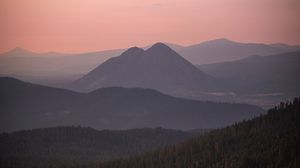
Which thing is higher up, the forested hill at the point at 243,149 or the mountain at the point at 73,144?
the forested hill at the point at 243,149

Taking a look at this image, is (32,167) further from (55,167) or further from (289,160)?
(289,160)

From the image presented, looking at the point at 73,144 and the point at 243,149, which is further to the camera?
the point at 73,144

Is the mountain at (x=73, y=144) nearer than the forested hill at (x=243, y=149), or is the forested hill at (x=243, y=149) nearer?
the forested hill at (x=243, y=149)

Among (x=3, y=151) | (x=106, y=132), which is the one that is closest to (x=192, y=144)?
(x=3, y=151)

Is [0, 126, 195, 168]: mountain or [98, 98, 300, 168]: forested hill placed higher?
[98, 98, 300, 168]: forested hill

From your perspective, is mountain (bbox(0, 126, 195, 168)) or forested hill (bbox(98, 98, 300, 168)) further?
mountain (bbox(0, 126, 195, 168))
